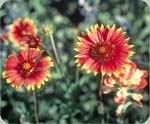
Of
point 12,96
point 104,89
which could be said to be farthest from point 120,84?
point 12,96

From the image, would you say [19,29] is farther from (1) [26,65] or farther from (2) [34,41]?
(1) [26,65]

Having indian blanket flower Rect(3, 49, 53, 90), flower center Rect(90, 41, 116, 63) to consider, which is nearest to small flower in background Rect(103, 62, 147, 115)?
flower center Rect(90, 41, 116, 63)

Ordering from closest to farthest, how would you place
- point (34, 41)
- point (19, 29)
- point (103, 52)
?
point (103, 52), point (34, 41), point (19, 29)

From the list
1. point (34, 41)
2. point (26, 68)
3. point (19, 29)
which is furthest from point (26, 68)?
point (19, 29)

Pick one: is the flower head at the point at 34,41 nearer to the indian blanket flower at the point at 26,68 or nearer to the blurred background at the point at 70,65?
the blurred background at the point at 70,65

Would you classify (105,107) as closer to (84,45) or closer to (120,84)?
(120,84)

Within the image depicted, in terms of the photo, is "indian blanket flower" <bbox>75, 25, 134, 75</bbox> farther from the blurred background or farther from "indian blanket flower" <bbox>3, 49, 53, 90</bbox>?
the blurred background

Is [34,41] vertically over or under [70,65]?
over

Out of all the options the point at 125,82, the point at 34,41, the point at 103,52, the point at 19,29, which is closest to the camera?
the point at 103,52
